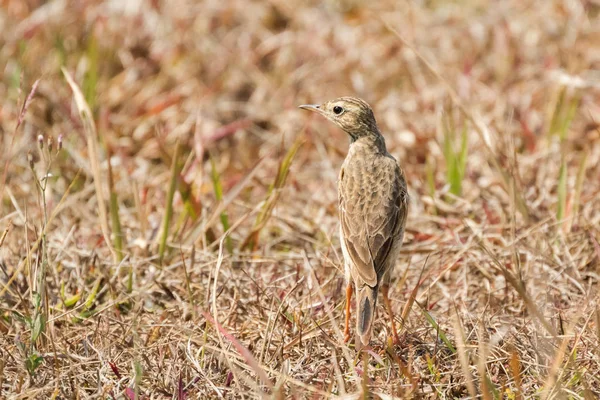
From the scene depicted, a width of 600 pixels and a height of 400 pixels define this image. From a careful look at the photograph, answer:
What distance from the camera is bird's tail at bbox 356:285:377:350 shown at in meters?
4.12

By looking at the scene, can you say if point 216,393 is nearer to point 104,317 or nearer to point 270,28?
point 104,317

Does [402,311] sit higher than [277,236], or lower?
higher

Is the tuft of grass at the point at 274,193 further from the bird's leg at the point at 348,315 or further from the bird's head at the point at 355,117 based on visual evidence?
the bird's leg at the point at 348,315

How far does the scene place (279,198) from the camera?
5891mm

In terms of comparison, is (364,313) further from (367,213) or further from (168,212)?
(168,212)

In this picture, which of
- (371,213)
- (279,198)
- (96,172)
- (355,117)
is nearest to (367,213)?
(371,213)

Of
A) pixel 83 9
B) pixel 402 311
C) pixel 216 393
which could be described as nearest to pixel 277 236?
pixel 402 311

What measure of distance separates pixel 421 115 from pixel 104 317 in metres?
4.13

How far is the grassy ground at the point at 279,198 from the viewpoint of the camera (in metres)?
4.10

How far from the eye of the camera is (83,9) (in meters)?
8.75

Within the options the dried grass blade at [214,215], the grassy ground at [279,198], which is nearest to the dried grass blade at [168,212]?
the grassy ground at [279,198]

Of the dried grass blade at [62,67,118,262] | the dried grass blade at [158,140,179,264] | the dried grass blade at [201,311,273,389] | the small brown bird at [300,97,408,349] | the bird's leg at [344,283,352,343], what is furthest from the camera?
the dried grass blade at [158,140,179,264]

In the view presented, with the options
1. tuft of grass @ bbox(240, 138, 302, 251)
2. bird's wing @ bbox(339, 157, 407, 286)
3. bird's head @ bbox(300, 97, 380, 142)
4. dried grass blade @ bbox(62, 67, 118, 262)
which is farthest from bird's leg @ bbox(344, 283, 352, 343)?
dried grass blade @ bbox(62, 67, 118, 262)

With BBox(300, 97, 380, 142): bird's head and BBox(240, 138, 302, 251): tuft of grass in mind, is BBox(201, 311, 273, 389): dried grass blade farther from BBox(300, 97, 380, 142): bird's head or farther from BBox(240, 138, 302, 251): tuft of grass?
BBox(300, 97, 380, 142): bird's head
